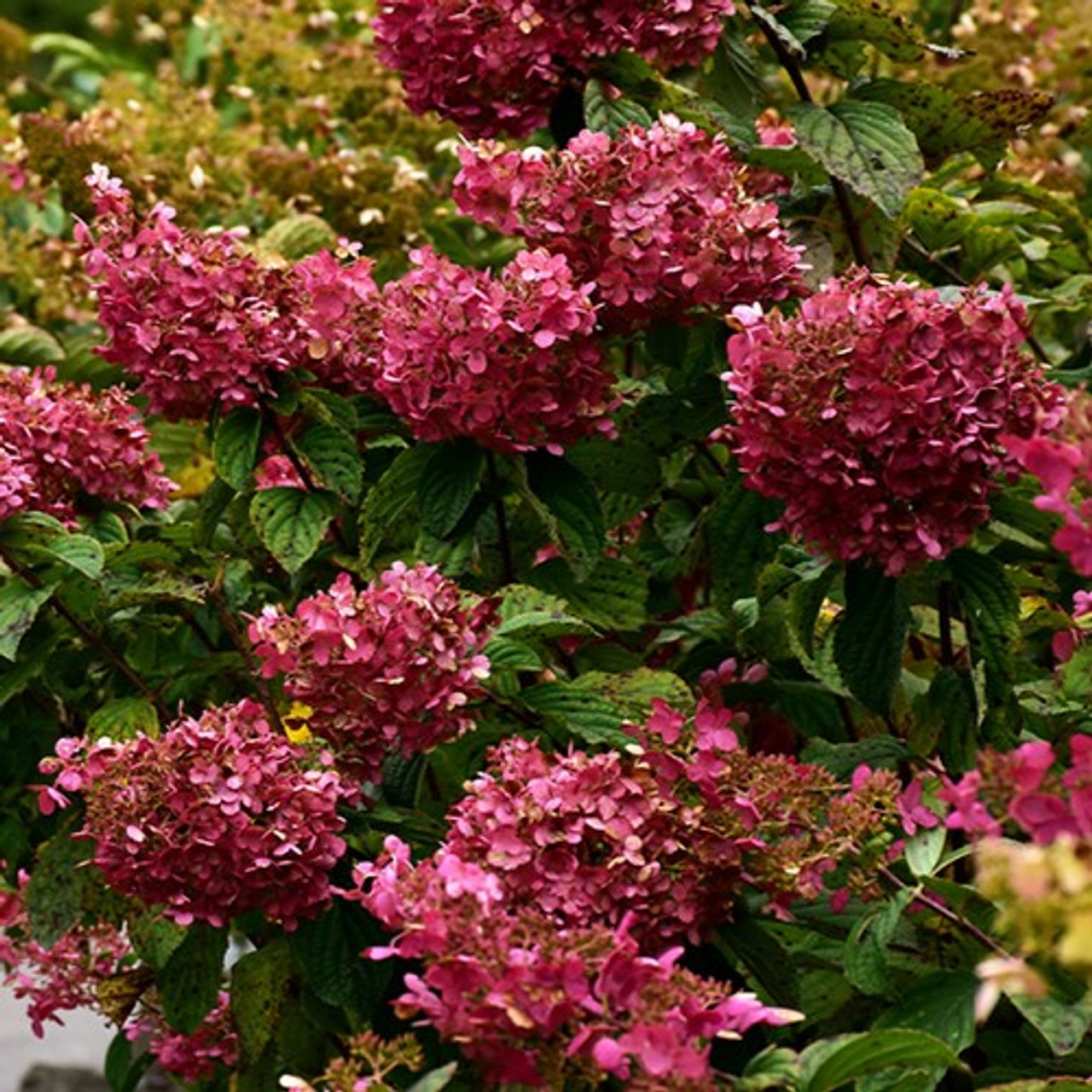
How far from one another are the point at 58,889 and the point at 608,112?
2.82 ft

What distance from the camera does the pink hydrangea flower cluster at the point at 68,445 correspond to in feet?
6.54

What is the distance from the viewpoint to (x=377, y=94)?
3516 millimetres

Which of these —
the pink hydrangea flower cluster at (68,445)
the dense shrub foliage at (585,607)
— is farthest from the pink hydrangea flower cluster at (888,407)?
the pink hydrangea flower cluster at (68,445)

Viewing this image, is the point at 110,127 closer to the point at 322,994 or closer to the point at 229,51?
the point at 229,51

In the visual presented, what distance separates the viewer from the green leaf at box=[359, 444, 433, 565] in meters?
1.86

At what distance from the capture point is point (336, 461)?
193 centimetres

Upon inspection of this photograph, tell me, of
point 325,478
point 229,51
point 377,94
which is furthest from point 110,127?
point 325,478

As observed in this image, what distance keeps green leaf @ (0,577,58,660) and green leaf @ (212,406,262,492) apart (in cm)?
19

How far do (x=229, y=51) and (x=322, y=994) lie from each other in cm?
290

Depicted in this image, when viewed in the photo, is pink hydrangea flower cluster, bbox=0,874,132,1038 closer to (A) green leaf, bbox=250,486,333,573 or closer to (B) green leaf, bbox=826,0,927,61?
(A) green leaf, bbox=250,486,333,573

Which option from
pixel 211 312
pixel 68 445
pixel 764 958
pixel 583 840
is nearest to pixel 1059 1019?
pixel 764 958

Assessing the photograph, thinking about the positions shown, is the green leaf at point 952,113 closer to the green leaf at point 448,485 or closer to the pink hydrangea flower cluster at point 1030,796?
the green leaf at point 448,485

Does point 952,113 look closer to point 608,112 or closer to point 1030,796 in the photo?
point 608,112

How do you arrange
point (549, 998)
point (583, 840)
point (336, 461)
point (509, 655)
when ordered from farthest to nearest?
point (336, 461)
point (509, 655)
point (583, 840)
point (549, 998)
